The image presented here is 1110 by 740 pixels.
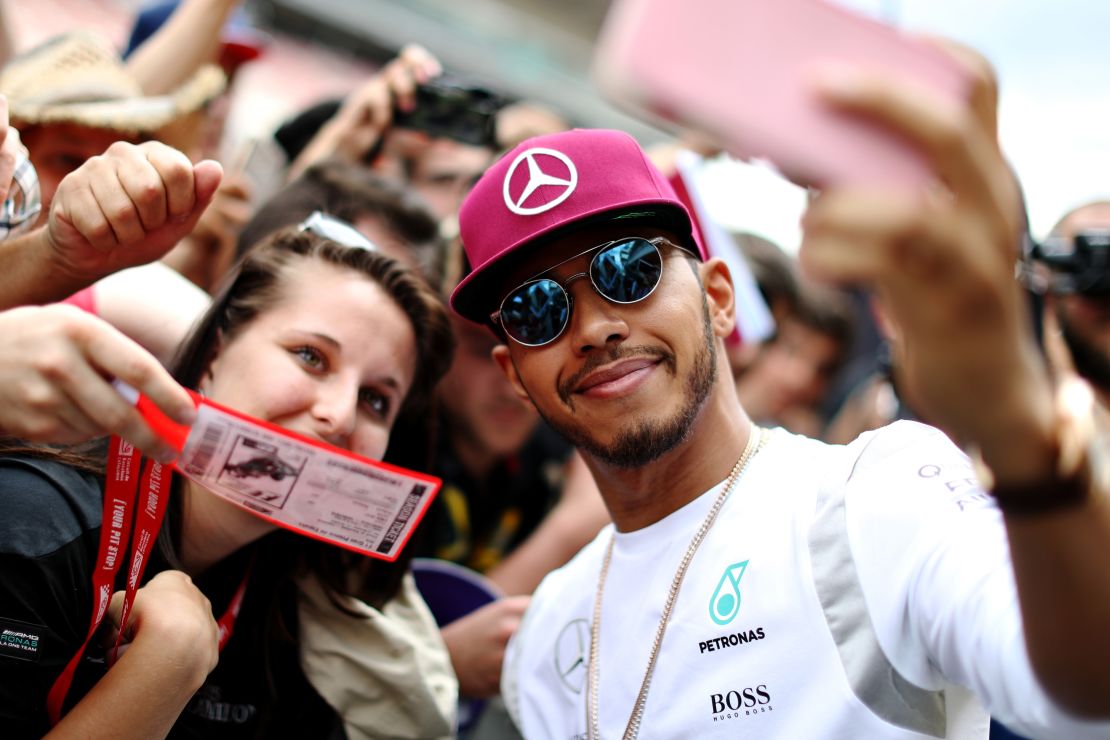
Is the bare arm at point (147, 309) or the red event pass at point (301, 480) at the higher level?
the red event pass at point (301, 480)

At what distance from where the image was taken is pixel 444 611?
9.88 feet

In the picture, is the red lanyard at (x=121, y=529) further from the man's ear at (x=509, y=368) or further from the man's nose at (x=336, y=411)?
the man's ear at (x=509, y=368)

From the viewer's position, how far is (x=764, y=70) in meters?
1.02

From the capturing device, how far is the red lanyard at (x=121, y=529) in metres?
1.65

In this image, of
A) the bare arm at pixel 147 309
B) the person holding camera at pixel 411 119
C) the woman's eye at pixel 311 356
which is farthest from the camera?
the person holding camera at pixel 411 119

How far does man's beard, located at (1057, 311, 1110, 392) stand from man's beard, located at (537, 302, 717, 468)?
1.71 meters

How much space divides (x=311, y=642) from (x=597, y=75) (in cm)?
169

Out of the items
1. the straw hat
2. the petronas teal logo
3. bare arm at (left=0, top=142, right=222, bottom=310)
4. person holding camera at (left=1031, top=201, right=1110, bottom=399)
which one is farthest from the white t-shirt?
the straw hat

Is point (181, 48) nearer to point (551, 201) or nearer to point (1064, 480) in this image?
point (551, 201)

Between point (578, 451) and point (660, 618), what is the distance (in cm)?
46

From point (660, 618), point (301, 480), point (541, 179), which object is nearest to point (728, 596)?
point (660, 618)

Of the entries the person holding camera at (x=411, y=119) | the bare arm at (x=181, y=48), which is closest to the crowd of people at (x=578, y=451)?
the bare arm at (x=181, y=48)

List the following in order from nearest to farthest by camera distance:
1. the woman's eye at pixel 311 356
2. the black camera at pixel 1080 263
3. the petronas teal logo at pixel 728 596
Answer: the petronas teal logo at pixel 728 596 < the woman's eye at pixel 311 356 < the black camera at pixel 1080 263

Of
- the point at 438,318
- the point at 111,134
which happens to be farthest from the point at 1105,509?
the point at 111,134
